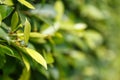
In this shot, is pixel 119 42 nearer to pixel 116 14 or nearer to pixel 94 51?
pixel 116 14

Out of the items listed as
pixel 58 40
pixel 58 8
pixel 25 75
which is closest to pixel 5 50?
pixel 25 75

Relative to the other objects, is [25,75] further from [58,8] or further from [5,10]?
[58,8]

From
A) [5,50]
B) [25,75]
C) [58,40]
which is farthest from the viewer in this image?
[58,40]

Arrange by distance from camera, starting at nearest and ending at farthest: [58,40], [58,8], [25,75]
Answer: [25,75]
[58,40]
[58,8]

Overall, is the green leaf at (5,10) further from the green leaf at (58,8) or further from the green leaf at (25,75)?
the green leaf at (58,8)

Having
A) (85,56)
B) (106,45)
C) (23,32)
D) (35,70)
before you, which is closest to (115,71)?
(106,45)

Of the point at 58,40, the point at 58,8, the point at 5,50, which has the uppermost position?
the point at 58,8

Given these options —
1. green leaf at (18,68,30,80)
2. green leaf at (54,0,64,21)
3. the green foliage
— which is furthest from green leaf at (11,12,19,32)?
green leaf at (54,0,64,21)

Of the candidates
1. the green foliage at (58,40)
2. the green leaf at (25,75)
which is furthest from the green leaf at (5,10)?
the green leaf at (25,75)

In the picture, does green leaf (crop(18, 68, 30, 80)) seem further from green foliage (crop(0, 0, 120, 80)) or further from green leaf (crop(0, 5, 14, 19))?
green leaf (crop(0, 5, 14, 19))
